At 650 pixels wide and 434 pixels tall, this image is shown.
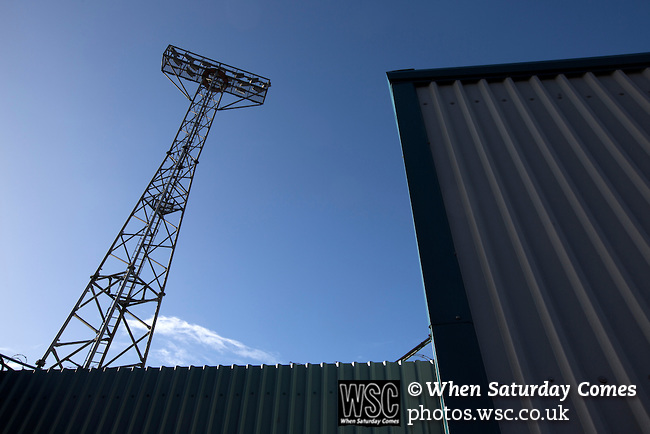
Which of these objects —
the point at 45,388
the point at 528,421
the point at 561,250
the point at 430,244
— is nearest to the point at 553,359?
the point at 528,421

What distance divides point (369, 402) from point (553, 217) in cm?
370

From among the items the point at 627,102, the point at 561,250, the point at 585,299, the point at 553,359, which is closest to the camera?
the point at 553,359

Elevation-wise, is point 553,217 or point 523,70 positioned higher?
point 523,70

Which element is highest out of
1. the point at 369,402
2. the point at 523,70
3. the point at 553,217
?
the point at 523,70

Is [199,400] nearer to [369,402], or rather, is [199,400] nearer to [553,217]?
[369,402]

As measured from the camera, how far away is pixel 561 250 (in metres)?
2.67

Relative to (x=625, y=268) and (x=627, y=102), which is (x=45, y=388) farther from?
(x=627, y=102)

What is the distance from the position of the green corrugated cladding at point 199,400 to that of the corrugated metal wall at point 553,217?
3.29 metres

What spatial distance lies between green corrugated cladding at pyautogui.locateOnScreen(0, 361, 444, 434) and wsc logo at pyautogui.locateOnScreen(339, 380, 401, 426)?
0.08 meters

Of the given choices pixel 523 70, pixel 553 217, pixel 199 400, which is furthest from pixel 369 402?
pixel 523 70

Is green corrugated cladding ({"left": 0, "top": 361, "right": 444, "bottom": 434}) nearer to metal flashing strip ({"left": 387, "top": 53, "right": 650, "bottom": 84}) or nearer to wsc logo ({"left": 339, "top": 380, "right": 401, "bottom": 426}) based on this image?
wsc logo ({"left": 339, "top": 380, "right": 401, "bottom": 426})

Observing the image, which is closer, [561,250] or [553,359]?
[553,359]

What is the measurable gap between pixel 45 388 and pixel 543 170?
25.8 feet

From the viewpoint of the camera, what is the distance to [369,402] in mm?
5102
